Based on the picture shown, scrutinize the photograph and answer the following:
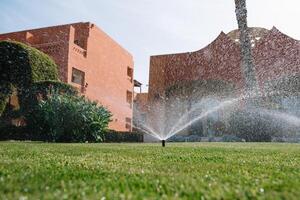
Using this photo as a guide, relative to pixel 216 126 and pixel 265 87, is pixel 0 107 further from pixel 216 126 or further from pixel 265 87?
pixel 265 87

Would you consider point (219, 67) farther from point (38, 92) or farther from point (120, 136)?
point (38, 92)

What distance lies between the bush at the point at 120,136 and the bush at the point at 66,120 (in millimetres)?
4169

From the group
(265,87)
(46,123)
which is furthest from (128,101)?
(46,123)

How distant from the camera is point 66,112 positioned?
18.0 metres

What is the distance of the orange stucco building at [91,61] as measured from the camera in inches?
1051

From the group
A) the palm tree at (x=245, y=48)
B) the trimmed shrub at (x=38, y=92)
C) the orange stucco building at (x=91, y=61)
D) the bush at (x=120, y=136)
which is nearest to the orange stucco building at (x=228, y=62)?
the orange stucco building at (x=91, y=61)

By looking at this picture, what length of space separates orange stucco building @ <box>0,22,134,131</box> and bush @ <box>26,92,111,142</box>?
756 cm

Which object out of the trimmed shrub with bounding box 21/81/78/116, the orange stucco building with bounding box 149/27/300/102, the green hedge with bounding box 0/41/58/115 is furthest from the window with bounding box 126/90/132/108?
the trimmed shrub with bounding box 21/81/78/116

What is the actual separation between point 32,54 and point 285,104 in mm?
17204

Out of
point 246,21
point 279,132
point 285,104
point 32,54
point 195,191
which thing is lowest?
point 195,191

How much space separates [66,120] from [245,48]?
12339mm

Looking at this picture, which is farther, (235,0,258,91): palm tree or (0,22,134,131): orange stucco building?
(0,22,134,131): orange stucco building

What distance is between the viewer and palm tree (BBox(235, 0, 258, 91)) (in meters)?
23.2

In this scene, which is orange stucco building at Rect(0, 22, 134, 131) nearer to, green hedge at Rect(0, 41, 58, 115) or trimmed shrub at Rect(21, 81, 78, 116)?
green hedge at Rect(0, 41, 58, 115)
